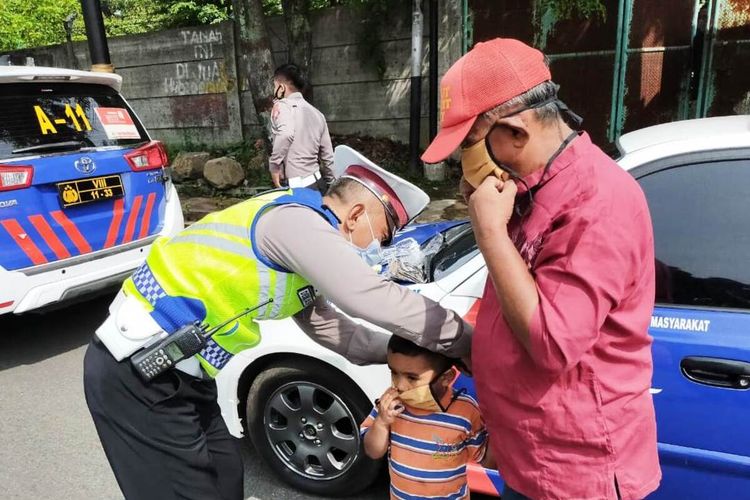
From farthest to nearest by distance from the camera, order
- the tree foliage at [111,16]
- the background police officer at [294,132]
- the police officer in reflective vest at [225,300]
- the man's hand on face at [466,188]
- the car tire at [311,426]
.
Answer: the tree foliage at [111,16], the background police officer at [294,132], the car tire at [311,426], the police officer in reflective vest at [225,300], the man's hand on face at [466,188]

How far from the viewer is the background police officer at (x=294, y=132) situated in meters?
5.00

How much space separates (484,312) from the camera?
132 cm

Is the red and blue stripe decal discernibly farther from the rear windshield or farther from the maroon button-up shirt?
the maroon button-up shirt

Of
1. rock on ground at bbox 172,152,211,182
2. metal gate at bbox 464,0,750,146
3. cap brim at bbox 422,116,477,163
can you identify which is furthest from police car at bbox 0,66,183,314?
metal gate at bbox 464,0,750,146

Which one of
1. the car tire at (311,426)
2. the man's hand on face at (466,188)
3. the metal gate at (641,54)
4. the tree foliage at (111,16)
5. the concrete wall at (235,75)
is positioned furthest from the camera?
the tree foliage at (111,16)

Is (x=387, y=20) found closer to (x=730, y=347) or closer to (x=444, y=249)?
(x=444, y=249)

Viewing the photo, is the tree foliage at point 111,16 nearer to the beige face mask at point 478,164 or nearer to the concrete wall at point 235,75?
the concrete wall at point 235,75

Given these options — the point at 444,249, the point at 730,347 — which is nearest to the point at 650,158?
the point at 730,347

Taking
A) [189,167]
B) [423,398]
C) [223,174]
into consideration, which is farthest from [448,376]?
[189,167]

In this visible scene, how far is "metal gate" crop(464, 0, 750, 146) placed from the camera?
669cm

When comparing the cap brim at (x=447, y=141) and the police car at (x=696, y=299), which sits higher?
the cap brim at (x=447, y=141)

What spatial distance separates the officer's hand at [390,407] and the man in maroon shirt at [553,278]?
52 cm

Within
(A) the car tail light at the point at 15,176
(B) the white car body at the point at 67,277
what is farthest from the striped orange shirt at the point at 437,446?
(A) the car tail light at the point at 15,176

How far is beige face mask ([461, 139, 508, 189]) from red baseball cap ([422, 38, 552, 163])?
1.5 inches
